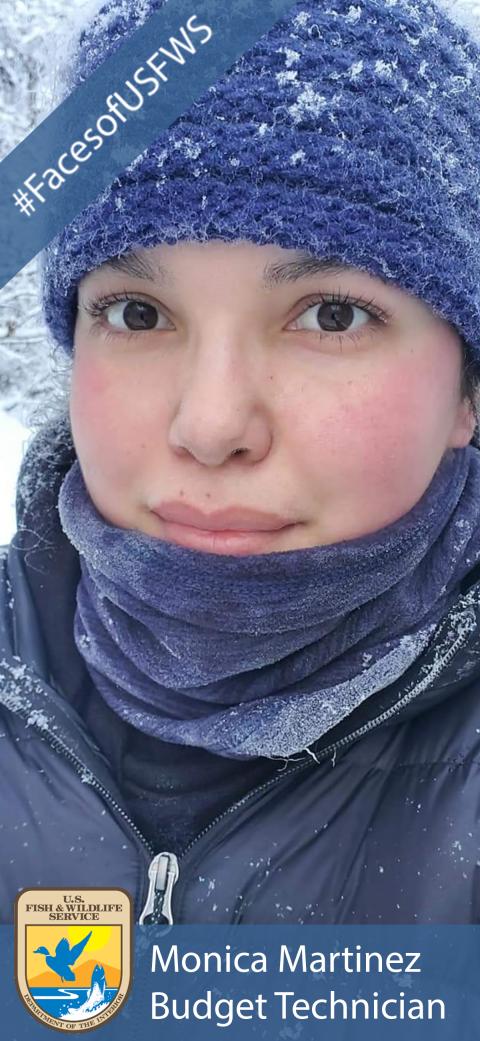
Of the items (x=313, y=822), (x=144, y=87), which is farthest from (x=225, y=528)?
(x=144, y=87)

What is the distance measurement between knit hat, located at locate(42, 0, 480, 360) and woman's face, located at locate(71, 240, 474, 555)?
0.12 ft

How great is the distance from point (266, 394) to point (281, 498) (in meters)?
0.14

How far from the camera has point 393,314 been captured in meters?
1.01

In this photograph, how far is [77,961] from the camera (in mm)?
1081

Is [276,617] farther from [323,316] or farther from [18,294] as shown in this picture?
[18,294]

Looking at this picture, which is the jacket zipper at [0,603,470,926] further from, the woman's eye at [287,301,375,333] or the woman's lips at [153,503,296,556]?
the woman's eye at [287,301,375,333]

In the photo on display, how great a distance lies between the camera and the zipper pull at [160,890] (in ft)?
3.76

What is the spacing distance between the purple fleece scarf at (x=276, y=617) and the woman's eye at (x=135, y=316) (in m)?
0.30

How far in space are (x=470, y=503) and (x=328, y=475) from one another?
355 mm

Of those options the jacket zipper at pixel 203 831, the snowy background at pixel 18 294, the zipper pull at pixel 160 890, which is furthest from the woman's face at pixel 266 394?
the snowy background at pixel 18 294

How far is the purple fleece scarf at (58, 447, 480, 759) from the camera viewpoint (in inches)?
41.7

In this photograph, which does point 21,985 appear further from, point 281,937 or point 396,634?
point 396,634

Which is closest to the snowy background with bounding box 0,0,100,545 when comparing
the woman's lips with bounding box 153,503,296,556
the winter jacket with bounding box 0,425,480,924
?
the winter jacket with bounding box 0,425,480,924

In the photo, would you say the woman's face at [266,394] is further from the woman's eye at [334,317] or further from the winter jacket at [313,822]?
the winter jacket at [313,822]
